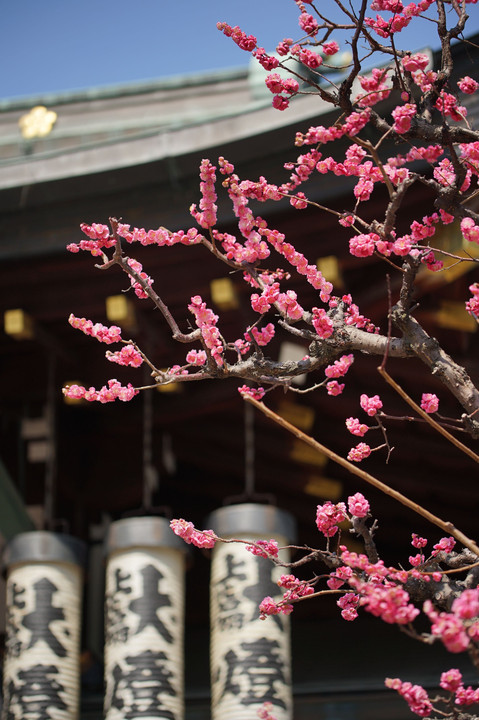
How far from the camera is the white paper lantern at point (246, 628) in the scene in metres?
5.70

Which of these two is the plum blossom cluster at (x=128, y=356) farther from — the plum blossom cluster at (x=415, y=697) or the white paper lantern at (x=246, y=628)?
the white paper lantern at (x=246, y=628)

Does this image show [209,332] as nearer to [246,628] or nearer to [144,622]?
[246,628]

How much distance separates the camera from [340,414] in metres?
7.06

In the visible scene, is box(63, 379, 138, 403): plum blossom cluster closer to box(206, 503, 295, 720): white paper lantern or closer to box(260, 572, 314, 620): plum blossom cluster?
box(260, 572, 314, 620): plum blossom cluster

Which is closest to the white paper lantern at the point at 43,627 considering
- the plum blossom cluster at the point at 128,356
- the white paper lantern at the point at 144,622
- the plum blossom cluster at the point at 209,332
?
the white paper lantern at the point at 144,622

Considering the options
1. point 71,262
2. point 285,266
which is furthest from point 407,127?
point 71,262

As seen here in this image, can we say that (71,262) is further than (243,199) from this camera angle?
Yes

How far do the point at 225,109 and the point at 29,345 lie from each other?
11.8 ft

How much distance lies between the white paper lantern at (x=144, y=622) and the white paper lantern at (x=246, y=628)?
0.28m

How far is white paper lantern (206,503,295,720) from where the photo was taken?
570cm

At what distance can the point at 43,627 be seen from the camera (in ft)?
20.1

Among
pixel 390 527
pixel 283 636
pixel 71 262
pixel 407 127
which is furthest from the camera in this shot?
pixel 390 527

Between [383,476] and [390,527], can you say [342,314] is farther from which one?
[390,527]

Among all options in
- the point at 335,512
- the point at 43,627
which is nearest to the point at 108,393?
the point at 335,512
